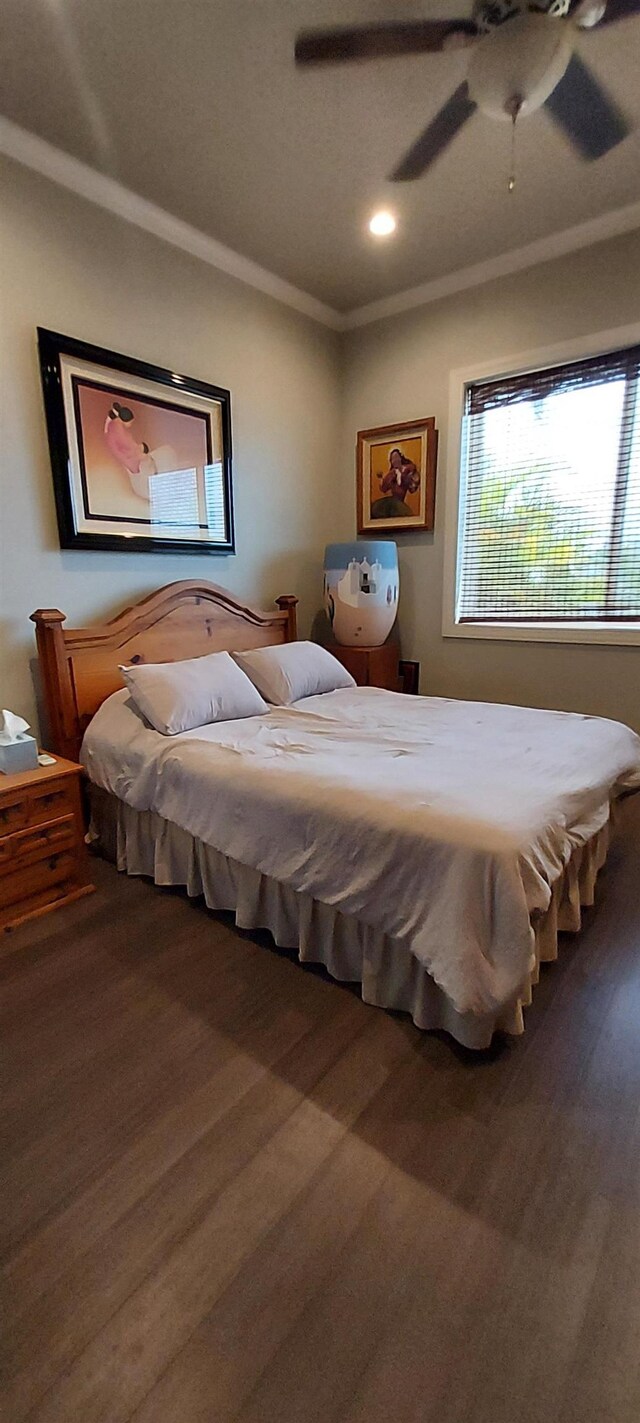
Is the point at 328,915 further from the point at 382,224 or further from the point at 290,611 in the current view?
the point at 382,224

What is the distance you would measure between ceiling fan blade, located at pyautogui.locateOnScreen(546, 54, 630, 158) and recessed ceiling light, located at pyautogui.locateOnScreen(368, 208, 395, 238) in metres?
0.84

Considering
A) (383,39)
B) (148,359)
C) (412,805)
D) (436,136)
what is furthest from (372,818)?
(148,359)

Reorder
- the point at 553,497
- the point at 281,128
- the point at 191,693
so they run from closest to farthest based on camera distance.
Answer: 1. the point at 281,128
2. the point at 191,693
3. the point at 553,497

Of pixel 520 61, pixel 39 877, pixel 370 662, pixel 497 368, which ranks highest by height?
pixel 520 61

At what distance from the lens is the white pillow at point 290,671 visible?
2963mm

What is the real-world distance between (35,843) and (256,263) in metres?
3.19

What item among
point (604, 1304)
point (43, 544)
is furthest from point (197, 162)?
point (604, 1304)

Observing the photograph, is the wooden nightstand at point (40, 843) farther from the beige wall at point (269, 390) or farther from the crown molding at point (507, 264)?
the crown molding at point (507, 264)

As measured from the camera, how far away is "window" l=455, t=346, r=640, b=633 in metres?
3.04

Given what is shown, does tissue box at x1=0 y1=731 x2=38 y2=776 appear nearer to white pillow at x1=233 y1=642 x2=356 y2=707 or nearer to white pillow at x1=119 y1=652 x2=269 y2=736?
white pillow at x1=119 y1=652 x2=269 y2=736

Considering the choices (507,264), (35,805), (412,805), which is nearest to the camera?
(412,805)

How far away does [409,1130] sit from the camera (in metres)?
1.27

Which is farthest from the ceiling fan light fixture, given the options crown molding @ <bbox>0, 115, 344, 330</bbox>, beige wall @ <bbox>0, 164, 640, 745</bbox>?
crown molding @ <bbox>0, 115, 344, 330</bbox>

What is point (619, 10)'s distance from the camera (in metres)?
1.71
